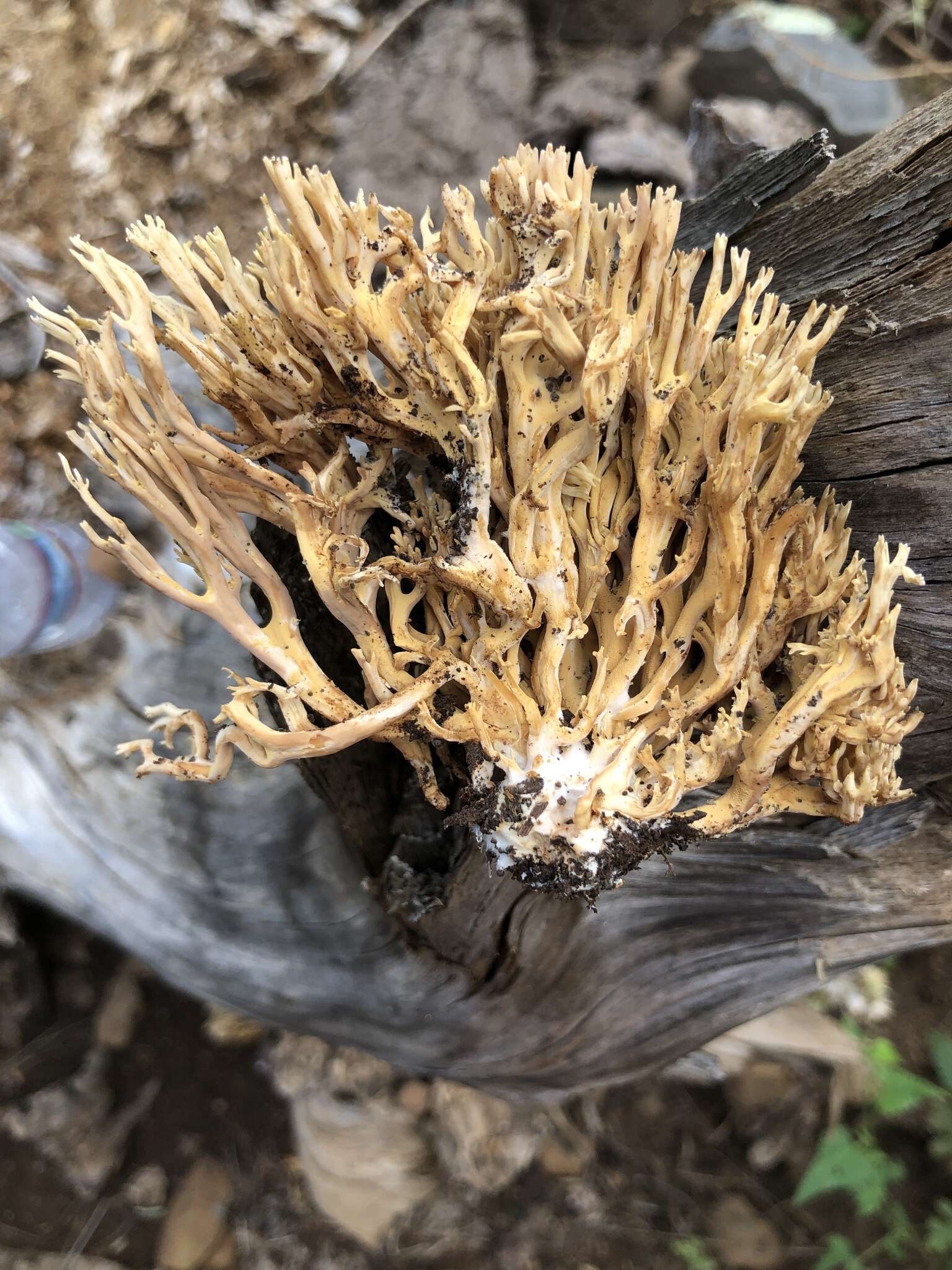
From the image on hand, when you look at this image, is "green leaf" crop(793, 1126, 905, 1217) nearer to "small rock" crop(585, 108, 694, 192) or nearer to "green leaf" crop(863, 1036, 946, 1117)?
"green leaf" crop(863, 1036, 946, 1117)

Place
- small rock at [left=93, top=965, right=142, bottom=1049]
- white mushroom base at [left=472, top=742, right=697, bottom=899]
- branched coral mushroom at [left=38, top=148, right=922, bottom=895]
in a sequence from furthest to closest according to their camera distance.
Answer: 1. small rock at [left=93, top=965, right=142, bottom=1049]
2. white mushroom base at [left=472, top=742, right=697, bottom=899]
3. branched coral mushroom at [left=38, top=148, right=922, bottom=895]

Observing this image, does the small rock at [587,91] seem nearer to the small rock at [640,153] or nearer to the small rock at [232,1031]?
the small rock at [640,153]

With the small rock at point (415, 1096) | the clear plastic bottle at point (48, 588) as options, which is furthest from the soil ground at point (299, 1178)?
the clear plastic bottle at point (48, 588)

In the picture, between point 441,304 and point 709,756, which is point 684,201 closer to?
point 441,304

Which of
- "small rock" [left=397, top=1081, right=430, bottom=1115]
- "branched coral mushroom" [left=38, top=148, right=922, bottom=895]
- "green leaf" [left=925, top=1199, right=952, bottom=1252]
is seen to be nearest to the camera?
"branched coral mushroom" [left=38, top=148, right=922, bottom=895]

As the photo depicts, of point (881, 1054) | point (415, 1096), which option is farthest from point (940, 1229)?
point (415, 1096)

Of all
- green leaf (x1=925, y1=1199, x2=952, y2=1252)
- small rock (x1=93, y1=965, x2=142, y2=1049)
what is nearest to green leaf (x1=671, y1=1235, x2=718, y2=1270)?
green leaf (x1=925, y1=1199, x2=952, y2=1252)

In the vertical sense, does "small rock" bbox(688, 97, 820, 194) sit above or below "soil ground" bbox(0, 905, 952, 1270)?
above

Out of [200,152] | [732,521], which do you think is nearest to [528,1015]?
[732,521]
